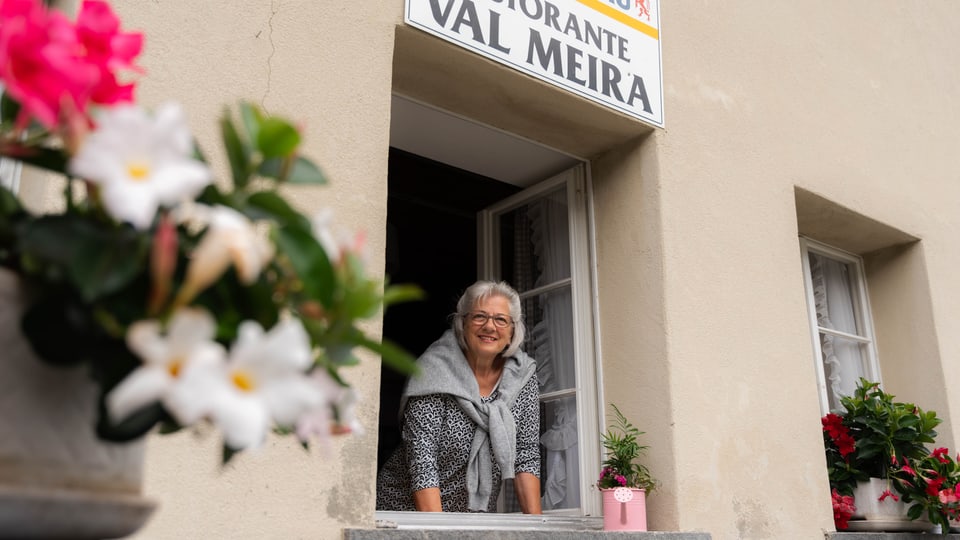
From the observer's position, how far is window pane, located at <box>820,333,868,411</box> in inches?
175

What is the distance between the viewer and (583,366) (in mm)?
3496

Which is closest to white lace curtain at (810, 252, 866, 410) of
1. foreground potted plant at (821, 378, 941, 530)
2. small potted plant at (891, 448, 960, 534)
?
foreground potted plant at (821, 378, 941, 530)

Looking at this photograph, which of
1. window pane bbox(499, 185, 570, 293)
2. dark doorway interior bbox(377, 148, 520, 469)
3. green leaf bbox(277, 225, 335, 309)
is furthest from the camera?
dark doorway interior bbox(377, 148, 520, 469)

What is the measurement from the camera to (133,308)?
74 centimetres

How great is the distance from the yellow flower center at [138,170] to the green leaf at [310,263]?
0.12 meters

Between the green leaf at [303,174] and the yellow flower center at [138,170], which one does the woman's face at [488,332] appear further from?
the yellow flower center at [138,170]

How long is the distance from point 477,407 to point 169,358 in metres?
2.67

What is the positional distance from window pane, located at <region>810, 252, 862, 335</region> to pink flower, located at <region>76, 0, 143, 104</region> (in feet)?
14.0

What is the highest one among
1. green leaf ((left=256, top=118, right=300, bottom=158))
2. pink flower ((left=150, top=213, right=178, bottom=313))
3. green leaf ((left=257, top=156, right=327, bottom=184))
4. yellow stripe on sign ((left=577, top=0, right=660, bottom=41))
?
yellow stripe on sign ((left=577, top=0, right=660, bottom=41))

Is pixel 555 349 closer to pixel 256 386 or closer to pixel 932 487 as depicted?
pixel 932 487

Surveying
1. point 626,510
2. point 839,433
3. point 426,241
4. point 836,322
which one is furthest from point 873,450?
point 426,241

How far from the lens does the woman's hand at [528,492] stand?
3267 millimetres

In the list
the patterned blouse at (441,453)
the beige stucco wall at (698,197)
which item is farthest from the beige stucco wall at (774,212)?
the patterned blouse at (441,453)

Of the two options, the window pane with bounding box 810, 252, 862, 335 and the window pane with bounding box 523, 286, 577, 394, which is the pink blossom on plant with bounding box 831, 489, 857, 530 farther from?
the window pane with bounding box 523, 286, 577, 394
